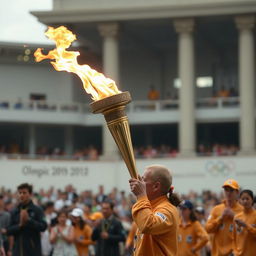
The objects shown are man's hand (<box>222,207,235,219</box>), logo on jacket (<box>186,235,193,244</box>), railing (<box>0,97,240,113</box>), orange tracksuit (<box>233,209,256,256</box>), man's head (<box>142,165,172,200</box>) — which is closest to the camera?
man's head (<box>142,165,172,200</box>)

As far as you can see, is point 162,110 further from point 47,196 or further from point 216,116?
point 47,196

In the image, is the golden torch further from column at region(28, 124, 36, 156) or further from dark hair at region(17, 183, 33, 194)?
column at region(28, 124, 36, 156)

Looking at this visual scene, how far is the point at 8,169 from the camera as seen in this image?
36.4m

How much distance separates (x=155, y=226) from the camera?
712 centimetres

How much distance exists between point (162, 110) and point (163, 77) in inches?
278

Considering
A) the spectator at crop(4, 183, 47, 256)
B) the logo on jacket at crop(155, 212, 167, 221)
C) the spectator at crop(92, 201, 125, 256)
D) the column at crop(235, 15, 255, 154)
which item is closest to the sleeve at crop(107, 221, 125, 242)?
the spectator at crop(92, 201, 125, 256)

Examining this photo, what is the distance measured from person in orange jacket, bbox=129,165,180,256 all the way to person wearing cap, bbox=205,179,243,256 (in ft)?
15.6

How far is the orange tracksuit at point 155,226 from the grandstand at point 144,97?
27.9 metres

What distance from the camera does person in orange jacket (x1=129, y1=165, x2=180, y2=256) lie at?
7098mm

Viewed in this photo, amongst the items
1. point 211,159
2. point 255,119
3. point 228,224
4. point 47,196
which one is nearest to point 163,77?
point 255,119

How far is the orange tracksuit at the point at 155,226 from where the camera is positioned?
710 centimetres

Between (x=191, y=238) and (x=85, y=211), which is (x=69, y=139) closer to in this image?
(x=85, y=211)

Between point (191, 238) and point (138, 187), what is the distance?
6957 millimetres

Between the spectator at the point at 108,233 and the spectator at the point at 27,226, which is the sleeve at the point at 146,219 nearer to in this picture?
the spectator at the point at 27,226
